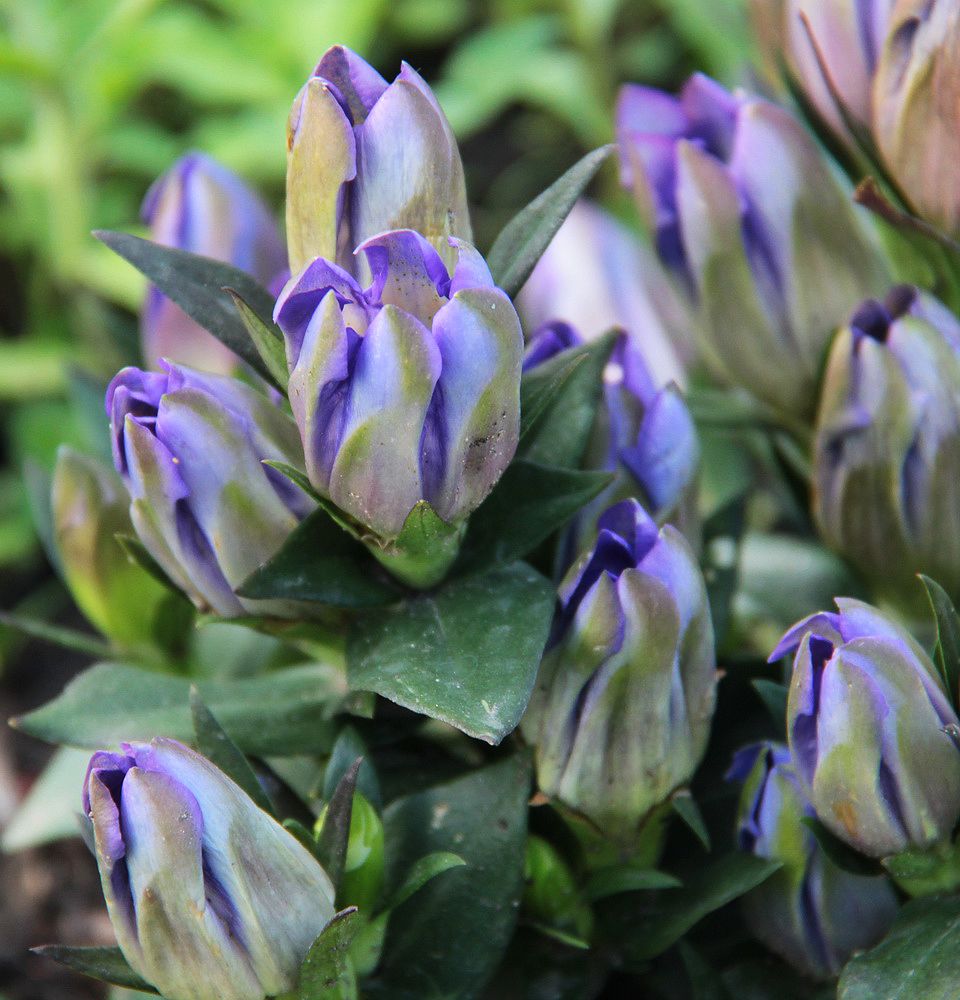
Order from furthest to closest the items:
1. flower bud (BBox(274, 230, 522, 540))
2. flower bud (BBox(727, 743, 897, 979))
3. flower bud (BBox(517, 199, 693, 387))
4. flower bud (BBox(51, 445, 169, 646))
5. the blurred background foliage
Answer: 1. the blurred background foliage
2. flower bud (BBox(517, 199, 693, 387))
3. flower bud (BBox(51, 445, 169, 646))
4. flower bud (BBox(727, 743, 897, 979))
5. flower bud (BBox(274, 230, 522, 540))

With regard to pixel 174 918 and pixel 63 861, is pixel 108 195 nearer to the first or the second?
pixel 63 861

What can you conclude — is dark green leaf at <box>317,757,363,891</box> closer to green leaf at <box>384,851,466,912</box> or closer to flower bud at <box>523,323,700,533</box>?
green leaf at <box>384,851,466,912</box>

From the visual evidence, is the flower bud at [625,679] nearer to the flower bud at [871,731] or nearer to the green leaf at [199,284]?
the flower bud at [871,731]

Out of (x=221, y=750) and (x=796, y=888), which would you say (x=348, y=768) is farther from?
(x=796, y=888)

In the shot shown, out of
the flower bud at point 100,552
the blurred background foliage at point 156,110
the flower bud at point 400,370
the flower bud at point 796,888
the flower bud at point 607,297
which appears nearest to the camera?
the flower bud at point 400,370

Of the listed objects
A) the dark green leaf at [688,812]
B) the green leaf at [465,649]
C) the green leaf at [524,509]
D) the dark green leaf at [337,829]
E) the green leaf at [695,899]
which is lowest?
the green leaf at [695,899]

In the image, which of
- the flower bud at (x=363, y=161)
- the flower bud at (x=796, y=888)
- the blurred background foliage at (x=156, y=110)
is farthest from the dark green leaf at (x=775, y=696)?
the blurred background foliage at (x=156, y=110)

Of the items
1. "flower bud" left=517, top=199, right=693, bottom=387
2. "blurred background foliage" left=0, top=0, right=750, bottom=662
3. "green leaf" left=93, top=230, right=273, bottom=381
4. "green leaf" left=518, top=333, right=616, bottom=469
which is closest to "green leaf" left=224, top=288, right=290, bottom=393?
"green leaf" left=93, top=230, right=273, bottom=381
